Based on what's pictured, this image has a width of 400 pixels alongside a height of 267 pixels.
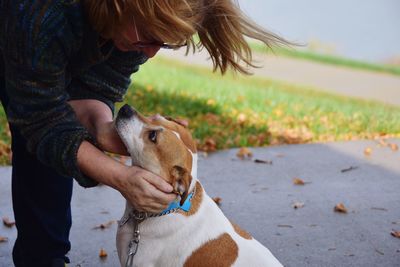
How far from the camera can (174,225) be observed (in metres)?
2.96

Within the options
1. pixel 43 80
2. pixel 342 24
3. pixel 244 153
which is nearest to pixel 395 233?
pixel 244 153

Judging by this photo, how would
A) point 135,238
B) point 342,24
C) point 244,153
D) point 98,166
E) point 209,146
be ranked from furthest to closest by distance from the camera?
1. point 342,24
2. point 209,146
3. point 244,153
4. point 135,238
5. point 98,166

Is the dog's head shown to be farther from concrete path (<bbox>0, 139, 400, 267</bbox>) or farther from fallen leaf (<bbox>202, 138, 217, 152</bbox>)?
fallen leaf (<bbox>202, 138, 217, 152</bbox>)

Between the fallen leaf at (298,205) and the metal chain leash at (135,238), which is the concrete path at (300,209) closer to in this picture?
the fallen leaf at (298,205)

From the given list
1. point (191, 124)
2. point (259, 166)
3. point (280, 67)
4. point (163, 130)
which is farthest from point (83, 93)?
point (280, 67)

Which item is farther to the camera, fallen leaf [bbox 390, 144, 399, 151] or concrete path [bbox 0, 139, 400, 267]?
fallen leaf [bbox 390, 144, 399, 151]

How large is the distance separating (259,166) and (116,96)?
263cm

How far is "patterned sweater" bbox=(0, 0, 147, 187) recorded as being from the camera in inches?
96.0

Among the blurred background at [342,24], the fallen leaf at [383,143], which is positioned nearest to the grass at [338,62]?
the blurred background at [342,24]

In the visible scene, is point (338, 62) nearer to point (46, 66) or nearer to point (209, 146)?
point (209, 146)

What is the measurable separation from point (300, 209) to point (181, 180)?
89.5 inches

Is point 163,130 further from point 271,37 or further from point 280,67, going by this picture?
point 280,67

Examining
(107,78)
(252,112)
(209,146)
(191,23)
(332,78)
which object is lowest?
(332,78)

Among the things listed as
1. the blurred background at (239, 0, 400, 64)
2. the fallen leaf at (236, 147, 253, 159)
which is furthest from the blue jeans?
the blurred background at (239, 0, 400, 64)
